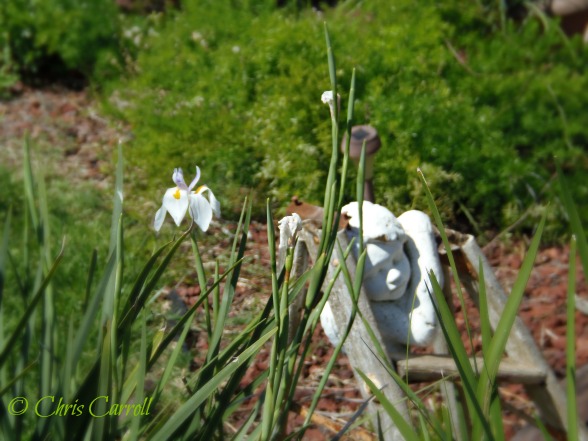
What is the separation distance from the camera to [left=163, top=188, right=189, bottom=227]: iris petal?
1.47m

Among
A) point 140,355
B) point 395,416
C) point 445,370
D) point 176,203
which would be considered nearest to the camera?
point 395,416

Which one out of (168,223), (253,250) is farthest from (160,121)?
(253,250)

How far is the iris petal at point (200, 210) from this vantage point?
149cm

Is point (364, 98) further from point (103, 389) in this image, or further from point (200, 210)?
point (103, 389)

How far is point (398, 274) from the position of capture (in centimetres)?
221

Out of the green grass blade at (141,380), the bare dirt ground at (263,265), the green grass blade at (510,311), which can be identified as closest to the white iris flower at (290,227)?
the green grass blade at (141,380)

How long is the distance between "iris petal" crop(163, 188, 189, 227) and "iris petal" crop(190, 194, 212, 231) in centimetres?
2

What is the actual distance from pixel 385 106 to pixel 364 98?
0.17 m

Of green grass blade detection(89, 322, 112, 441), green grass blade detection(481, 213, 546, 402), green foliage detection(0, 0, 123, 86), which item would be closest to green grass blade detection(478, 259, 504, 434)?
green grass blade detection(481, 213, 546, 402)

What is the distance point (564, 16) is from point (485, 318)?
478 centimetres

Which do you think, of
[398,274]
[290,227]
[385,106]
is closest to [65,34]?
[385,106]

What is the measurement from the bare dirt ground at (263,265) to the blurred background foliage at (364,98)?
0.16 metres

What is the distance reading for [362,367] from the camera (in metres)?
2.21

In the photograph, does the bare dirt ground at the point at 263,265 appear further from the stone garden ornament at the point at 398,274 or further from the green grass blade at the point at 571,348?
the green grass blade at the point at 571,348
